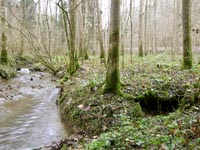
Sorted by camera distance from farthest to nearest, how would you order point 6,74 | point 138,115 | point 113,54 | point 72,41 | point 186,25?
point 6,74 → point 72,41 → point 186,25 → point 113,54 → point 138,115

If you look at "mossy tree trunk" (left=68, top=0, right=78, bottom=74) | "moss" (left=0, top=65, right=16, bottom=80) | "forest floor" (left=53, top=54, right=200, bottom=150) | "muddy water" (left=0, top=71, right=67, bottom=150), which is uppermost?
"mossy tree trunk" (left=68, top=0, right=78, bottom=74)

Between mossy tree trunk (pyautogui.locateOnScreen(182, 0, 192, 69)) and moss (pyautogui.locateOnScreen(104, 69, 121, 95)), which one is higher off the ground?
mossy tree trunk (pyautogui.locateOnScreen(182, 0, 192, 69))

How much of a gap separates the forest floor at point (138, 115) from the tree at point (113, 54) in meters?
0.29

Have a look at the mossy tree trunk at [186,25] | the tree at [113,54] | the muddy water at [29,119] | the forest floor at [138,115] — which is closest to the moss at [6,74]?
the muddy water at [29,119]

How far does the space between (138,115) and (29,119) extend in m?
3.65

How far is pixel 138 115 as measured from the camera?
6547 mm

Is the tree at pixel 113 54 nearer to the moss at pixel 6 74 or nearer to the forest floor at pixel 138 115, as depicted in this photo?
the forest floor at pixel 138 115

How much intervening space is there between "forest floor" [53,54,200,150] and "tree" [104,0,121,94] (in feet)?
0.96

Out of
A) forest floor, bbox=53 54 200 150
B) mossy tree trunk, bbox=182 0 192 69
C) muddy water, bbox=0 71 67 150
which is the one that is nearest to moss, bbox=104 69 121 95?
forest floor, bbox=53 54 200 150

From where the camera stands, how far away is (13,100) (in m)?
10.9

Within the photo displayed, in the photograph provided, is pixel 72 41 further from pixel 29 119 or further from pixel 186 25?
pixel 29 119

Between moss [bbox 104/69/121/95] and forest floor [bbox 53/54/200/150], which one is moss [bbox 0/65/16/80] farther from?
moss [bbox 104/69/121/95]

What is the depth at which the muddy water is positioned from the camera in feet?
21.4

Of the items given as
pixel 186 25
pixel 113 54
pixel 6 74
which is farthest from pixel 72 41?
pixel 113 54
